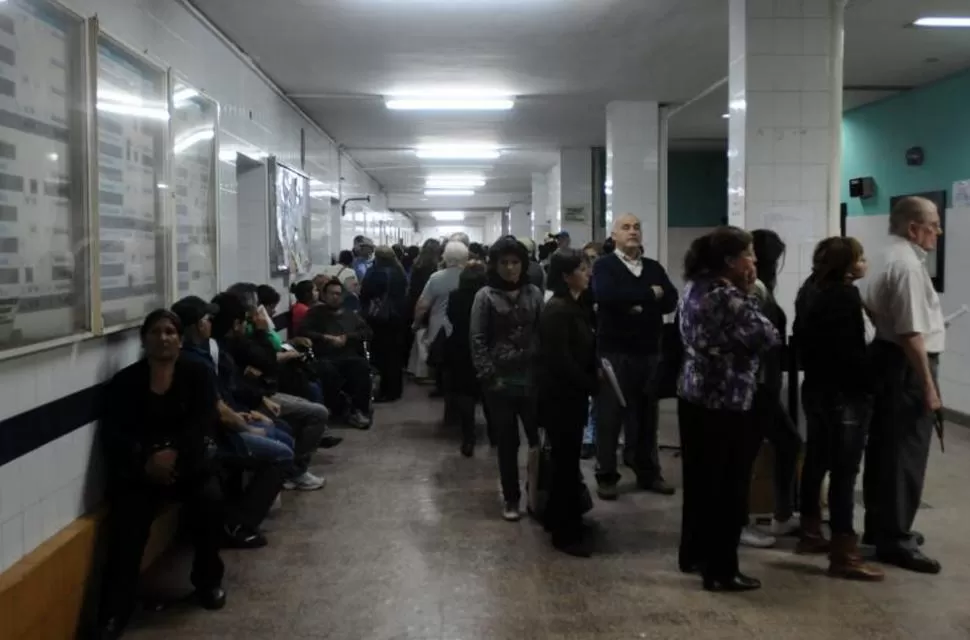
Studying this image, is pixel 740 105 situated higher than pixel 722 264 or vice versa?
pixel 740 105

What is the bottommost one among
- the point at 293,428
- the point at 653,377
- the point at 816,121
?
the point at 293,428

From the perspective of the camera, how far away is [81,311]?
3535mm

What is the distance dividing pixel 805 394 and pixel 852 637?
1082 millimetres

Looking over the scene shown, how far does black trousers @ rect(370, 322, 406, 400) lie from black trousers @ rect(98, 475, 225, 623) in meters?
4.54

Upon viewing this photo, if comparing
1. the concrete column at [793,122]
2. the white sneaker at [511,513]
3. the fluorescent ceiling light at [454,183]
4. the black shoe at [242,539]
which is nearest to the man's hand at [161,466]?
the black shoe at [242,539]

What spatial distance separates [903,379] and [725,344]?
3.15ft

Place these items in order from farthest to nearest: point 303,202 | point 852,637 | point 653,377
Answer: point 303,202 → point 653,377 → point 852,637

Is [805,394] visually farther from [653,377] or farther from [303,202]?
[303,202]

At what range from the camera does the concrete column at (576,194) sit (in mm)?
12766

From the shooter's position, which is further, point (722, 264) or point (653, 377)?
point (653, 377)

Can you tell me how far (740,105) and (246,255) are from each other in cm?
389

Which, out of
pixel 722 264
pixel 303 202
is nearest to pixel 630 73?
pixel 303 202

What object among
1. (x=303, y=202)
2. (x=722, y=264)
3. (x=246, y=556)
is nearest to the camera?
(x=722, y=264)

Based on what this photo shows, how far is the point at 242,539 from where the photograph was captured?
4469 mm
